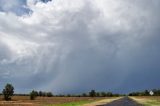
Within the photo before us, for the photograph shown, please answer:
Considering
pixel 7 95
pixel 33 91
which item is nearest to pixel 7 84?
pixel 7 95

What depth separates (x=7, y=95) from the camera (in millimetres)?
130125

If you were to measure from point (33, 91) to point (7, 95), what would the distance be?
2503 centimetres

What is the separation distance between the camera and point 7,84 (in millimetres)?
130125

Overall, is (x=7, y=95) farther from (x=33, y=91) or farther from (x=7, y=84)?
(x=33, y=91)

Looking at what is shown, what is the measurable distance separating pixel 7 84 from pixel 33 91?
25.5 meters

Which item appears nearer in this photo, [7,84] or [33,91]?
[7,84]

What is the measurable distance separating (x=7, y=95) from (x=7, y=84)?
12.7ft

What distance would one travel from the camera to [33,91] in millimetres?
154375
